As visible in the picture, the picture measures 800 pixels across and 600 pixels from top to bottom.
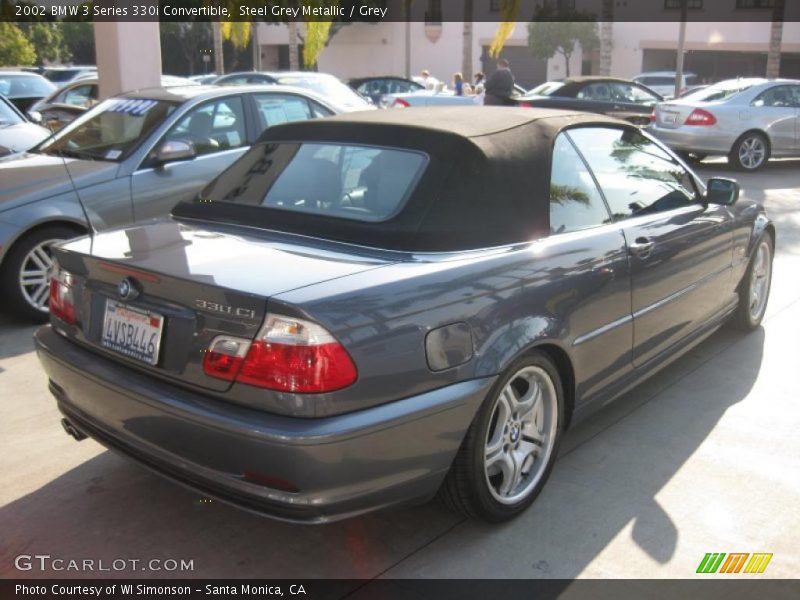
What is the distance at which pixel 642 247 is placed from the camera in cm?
377

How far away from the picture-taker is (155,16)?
1047 centimetres

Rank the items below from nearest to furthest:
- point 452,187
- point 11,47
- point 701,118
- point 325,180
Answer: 1. point 452,187
2. point 325,180
3. point 701,118
4. point 11,47

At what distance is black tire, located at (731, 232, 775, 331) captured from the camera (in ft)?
16.9

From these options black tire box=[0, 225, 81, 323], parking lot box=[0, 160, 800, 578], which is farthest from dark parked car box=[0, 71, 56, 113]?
parking lot box=[0, 160, 800, 578]

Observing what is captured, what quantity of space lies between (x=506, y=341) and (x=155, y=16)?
9.06 meters

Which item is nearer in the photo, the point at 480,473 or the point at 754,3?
the point at 480,473

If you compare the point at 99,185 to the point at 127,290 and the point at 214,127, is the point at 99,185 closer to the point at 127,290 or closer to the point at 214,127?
the point at 214,127

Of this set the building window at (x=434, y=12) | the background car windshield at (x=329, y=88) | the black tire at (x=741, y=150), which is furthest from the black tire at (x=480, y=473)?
the building window at (x=434, y=12)

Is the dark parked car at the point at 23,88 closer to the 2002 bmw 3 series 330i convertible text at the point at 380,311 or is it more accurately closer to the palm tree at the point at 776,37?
the 2002 bmw 3 series 330i convertible text at the point at 380,311

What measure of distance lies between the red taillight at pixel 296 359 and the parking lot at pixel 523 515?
2.60 ft

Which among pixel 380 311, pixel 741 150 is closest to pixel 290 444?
pixel 380 311

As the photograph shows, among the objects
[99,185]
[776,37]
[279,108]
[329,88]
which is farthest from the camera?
[776,37]

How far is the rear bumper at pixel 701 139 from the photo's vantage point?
13.1 meters

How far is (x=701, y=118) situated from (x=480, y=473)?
456 inches
